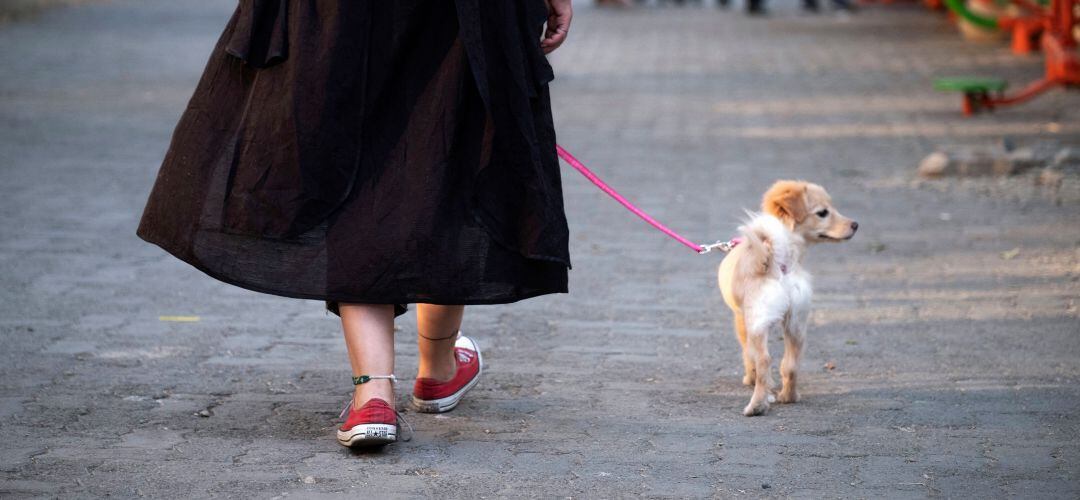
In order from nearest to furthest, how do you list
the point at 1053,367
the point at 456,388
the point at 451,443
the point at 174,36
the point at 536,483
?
the point at 536,483 → the point at 451,443 → the point at 456,388 → the point at 1053,367 → the point at 174,36

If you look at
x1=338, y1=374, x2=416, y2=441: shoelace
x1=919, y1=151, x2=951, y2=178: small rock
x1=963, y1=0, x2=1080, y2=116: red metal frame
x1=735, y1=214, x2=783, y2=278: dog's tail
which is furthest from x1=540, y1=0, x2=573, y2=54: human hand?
x1=963, y1=0, x2=1080, y2=116: red metal frame

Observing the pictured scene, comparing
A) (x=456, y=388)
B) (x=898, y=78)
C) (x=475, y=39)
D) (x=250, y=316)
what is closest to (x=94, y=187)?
(x=250, y=316)

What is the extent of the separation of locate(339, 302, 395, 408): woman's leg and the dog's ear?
144 cm

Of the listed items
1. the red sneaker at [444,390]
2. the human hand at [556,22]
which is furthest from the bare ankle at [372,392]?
the human hand at [556,22]

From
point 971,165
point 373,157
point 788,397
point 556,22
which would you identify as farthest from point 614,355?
point 971,165

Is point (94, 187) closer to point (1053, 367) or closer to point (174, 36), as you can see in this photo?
point (1053, 367)

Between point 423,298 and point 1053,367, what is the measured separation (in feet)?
8.16

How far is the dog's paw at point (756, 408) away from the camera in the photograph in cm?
423

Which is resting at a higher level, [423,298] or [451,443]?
[423,298]

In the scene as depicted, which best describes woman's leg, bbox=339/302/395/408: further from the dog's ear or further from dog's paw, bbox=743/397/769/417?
the dog's ear

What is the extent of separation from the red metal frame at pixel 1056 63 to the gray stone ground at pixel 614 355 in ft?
2.06

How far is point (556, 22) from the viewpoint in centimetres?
402

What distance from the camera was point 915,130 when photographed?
11.0 metres

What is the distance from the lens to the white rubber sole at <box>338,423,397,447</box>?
3.69 m
